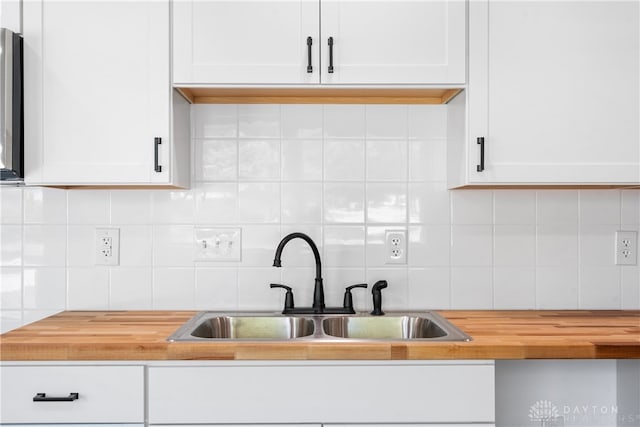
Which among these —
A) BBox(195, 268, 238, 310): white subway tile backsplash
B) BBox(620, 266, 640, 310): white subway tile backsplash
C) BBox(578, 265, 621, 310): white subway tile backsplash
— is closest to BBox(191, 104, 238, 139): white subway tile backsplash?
BBox(195, 268, 238, 310): white subway tile backsplash

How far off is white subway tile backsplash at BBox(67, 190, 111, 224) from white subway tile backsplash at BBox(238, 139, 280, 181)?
1.74ft

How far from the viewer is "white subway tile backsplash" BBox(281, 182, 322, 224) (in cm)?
186

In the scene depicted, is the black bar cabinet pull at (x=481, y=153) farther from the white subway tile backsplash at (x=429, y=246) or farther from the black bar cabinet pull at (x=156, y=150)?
the black bar cabinet pull at (x=156, y=150)

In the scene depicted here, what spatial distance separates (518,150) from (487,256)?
48 cm

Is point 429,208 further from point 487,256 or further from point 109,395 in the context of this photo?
point 109,395

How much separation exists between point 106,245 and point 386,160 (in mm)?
1116

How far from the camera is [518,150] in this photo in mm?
1569

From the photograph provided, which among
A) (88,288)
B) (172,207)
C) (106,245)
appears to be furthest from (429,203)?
(88,288)

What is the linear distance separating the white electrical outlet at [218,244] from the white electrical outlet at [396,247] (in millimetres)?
571

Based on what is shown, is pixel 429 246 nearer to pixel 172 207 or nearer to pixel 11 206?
pixel 172 207

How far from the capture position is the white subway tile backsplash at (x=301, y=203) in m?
1.86

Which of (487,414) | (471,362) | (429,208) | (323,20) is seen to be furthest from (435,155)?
(487,414)

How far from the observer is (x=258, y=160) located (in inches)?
73.2

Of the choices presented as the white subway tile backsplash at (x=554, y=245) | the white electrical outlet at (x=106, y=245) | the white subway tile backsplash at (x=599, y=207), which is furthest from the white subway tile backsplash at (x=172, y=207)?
the white subway tile backsplash at (x=599, y=207)
